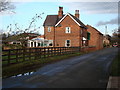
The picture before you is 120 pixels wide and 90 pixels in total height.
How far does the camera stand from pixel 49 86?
22.8 ft

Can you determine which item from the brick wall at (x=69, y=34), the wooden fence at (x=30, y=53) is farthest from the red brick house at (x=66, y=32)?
the wooden fence at (x=30, y=53)

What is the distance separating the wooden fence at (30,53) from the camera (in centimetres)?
1259

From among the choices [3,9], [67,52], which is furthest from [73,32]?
[3,9]

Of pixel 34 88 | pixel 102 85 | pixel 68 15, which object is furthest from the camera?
pixel 68 15

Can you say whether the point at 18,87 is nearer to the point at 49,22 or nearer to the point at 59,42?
the point at 59,42

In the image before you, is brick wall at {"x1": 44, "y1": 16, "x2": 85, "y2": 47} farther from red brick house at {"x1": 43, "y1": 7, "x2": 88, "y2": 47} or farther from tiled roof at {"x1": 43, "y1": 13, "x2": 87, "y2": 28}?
tiled roof at {"x1": 43, "y1": 13, "x2": 87, "y2": 28}

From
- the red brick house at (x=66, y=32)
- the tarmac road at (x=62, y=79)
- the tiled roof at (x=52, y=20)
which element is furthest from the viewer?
the tiled roof at (x=52, y=20)

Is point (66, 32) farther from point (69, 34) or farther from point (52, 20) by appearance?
point (52, 20)

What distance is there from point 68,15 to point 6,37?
28591 millimetres

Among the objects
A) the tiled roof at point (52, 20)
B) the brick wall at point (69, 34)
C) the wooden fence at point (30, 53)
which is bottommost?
the wooden fence at point (30, 53)

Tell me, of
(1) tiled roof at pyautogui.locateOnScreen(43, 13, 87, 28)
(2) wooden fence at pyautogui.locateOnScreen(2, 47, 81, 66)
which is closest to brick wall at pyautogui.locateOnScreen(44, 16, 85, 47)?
(1) tiled roof at pyautogui.locateOnScreen(43, 13, 87, 28)

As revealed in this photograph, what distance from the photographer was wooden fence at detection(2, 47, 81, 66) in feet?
41.3

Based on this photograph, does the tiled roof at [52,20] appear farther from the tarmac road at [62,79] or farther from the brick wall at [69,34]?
the tarmac road at [62,79]

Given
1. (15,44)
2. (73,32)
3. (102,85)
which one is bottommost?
(102,85)
